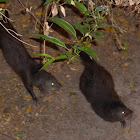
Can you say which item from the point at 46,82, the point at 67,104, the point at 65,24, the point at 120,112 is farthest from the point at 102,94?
the point at 65,24

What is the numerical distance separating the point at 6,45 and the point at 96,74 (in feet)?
4.45

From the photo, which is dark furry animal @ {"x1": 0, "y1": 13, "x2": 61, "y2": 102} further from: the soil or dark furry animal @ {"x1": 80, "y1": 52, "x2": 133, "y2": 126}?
dark furry animal @ {"x1": 80, "y1": 52, "x2": 133, "y2": 126}

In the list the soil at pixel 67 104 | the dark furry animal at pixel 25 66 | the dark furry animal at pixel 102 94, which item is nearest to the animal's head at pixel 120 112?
the dark furry animal at pixel 102 94

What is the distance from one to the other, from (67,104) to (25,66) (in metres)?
0.85

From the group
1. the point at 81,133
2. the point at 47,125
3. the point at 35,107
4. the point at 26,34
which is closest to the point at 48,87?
the point at 35,107

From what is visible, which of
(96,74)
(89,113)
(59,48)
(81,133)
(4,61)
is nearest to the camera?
(81,133)

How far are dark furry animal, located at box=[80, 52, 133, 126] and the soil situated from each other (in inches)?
3.0

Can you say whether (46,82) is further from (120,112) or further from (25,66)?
(120,112)

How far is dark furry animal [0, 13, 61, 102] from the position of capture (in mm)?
2962

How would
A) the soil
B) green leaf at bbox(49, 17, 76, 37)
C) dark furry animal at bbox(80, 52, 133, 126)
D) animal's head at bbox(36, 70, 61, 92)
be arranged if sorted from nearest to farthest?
green leaf at bbox(49, 17, 76, 37) → the soil → dark furry animal at bbox(80, 52, 133, 126) → animal's head at bbox(36, 70, 61, 92)

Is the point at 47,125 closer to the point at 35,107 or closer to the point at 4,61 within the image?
the point at 35,107

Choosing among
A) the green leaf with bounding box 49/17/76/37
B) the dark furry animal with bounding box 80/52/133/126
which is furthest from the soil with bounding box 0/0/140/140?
the green leaf with bounding box 49/17/76/37

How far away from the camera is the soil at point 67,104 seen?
258cm

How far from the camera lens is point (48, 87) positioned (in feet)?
9.68
